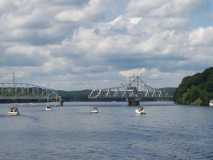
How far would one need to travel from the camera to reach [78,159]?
72.5 meters

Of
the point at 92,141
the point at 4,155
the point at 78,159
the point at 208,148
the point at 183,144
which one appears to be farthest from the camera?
the point at 92,141

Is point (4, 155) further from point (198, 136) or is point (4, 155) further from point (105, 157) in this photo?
point (198, 136)

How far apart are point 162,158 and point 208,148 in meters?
12.6

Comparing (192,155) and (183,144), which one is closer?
(192,155)

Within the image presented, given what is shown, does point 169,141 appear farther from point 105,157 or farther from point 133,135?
point 105,157

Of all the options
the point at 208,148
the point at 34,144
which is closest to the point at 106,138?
the point at 34,144

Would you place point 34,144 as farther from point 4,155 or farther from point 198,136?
point 198,136

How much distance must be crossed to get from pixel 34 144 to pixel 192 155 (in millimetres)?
26263

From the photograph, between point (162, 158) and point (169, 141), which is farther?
point (169, 141)

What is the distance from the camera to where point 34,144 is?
3629 inches

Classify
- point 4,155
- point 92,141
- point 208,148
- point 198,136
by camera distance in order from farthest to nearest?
point 198,136
point 92,141
point 208,148
point 4,155

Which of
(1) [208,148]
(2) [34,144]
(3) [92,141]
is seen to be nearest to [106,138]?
(3) [92,141]

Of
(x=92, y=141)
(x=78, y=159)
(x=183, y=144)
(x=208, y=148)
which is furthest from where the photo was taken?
(x=92, y=141)

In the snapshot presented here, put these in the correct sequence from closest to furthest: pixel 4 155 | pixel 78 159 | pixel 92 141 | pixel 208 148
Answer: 1. pixel 78 159
2. pixel 4 155
3. pixel 208 148
4. pixel 92 141
